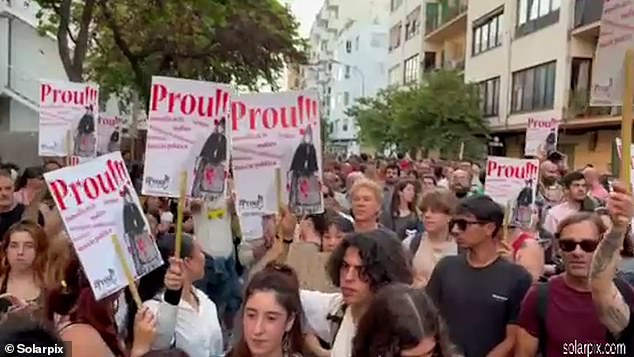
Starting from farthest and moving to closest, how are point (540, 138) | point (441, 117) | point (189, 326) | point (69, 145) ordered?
point (441, 117), point (540, 138), point (69, 145), point (189, 326)

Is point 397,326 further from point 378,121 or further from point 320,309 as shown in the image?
point 378,121

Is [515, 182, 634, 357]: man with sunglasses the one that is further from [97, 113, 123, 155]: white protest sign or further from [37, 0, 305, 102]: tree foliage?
[37, 0, 305, 102]: tree foliage

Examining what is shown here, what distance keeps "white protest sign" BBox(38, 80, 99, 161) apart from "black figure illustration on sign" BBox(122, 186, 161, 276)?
18.4ft

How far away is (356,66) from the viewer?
8338cm

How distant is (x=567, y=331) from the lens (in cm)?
421

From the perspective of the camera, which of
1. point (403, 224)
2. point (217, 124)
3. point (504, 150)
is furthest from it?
point (504, 150)

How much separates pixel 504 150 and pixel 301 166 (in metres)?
29.7

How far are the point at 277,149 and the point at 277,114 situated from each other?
0.81 feet

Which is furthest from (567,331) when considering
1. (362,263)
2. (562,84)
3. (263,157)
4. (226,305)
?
(562,84)

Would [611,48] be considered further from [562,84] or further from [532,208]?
[562,84]

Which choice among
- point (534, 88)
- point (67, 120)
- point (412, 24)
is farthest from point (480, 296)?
point (412, 24)

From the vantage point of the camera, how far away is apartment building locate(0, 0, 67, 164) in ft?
104

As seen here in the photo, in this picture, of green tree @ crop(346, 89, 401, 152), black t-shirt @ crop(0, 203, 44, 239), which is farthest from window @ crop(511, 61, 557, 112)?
black t-shirt @ crop(0, 203, 44, 239)

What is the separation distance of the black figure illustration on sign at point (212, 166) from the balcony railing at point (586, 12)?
824 inches
